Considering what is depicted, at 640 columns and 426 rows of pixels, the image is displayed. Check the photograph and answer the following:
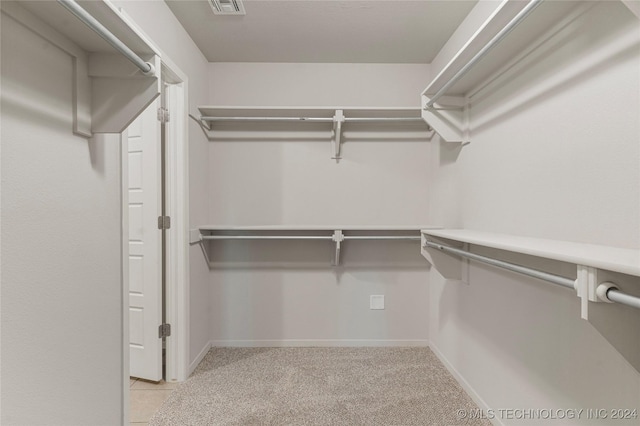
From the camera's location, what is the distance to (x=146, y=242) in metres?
1.93

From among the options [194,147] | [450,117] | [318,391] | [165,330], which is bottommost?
[318,391]

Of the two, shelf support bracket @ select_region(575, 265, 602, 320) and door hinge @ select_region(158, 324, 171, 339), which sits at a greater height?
shelf support bracket @ select_region(575, 265, 602, 320)

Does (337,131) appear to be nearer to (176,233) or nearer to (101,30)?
(176,233)

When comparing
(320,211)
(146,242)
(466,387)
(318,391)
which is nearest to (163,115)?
(146,242)

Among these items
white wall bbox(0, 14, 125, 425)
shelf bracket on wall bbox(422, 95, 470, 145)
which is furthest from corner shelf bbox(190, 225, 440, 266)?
white wall bbox(0, 14, 125, 425)

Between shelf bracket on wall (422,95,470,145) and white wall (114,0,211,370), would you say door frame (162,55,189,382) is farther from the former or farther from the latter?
shelf bracket on wall (422,95,470,145)

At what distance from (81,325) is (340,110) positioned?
6.18 feet

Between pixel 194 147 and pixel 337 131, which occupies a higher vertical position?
pixel 337 131

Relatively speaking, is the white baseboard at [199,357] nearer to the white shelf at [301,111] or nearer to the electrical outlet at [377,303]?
the electrical outlet at [377,303]

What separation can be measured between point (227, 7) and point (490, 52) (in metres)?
1.44

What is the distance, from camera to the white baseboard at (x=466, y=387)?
1.59m

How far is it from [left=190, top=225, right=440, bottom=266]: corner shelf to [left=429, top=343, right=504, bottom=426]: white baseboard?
34.4 inches

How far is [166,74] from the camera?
183 cm

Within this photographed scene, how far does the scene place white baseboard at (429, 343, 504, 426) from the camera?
1591 millimetres
